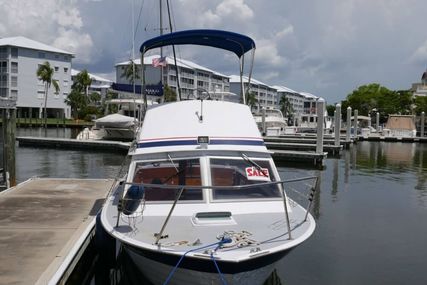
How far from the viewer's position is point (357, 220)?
14219 mm

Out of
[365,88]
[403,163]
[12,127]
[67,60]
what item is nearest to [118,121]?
[403,163]

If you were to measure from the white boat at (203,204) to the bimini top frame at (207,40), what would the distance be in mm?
2319

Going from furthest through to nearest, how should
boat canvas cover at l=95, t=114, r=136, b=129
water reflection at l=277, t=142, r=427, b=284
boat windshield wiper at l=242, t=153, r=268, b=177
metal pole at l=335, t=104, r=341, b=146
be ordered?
boat canvas cover at l=95, t=114, r=136, b=129
metal pole at l=335, t=104, r=341, b=146
water reflection at l=277, t=142, r=427, b=284
boat windshield wiper at l=242, t=153, r=268, b=177

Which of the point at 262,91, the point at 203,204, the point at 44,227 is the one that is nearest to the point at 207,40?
the point at 203,204

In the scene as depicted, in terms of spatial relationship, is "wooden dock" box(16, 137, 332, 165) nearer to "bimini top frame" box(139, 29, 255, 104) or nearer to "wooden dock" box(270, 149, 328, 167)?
"wooden dock" box(270, 149, 328, 167)

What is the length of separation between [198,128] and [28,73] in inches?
3324

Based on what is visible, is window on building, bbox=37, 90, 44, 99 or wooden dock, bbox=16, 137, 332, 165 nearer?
wooden dock, bbox=16, 137, 332, 165

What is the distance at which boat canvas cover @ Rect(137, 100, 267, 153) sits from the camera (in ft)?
29.1

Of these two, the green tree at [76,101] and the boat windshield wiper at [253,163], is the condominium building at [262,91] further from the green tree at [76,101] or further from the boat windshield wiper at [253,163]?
the boat windshield wiper at [253,163]

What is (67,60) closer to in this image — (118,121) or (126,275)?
(118,121)

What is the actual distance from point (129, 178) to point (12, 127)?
729 centimetres

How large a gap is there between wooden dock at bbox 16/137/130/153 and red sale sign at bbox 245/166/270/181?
26.3 metres

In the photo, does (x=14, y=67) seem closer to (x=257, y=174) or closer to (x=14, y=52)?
(x=14, y=52)

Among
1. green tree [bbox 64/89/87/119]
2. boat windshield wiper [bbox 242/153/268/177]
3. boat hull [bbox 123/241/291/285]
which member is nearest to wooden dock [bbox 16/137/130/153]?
boat windshield wiper [bbox 242/153/268/177]
